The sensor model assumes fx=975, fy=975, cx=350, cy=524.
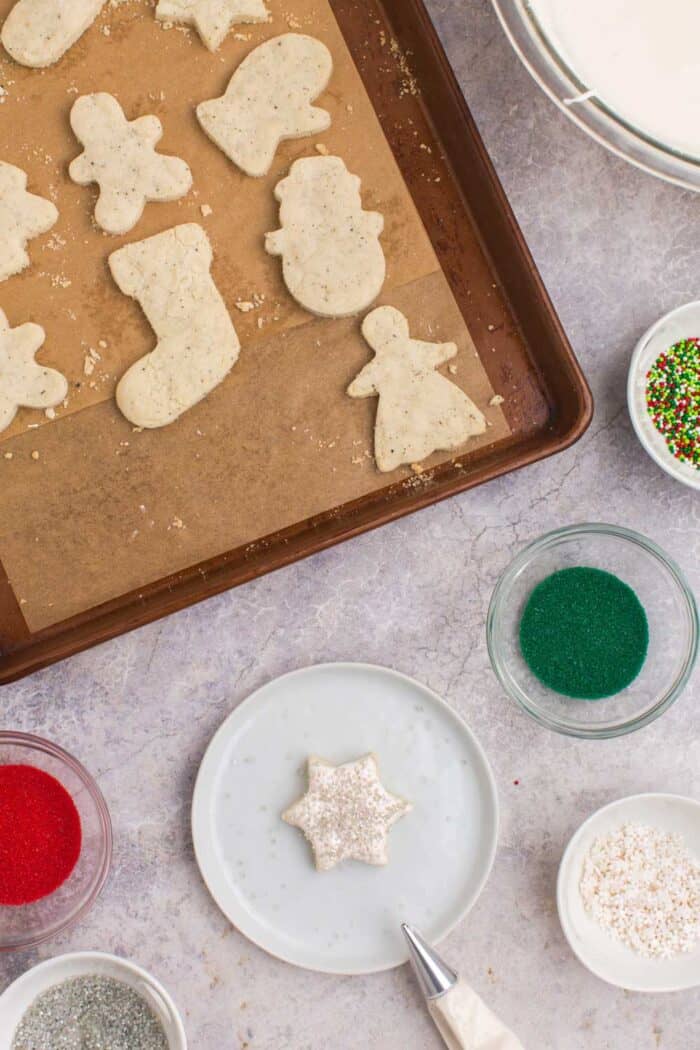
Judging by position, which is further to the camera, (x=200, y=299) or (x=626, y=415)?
(x=626, y=415)

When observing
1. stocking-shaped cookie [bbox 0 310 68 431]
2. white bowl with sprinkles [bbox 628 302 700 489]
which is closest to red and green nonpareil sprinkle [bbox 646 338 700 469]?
white bowl with sprinkles [bbox 628 302 700 489]

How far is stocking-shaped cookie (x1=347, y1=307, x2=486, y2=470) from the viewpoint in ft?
5.00

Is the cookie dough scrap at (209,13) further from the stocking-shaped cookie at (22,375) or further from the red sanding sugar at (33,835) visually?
the red sanding sugar at (33,835)

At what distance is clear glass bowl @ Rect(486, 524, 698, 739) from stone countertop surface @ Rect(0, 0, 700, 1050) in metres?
0.04

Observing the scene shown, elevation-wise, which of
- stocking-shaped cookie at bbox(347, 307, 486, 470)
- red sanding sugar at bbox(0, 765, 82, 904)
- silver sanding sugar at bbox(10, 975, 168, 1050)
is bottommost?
silver sanding sugar at bbox(10, 975, 168, 1050)

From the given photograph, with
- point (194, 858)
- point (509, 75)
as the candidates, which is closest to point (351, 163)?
point (509, 75)

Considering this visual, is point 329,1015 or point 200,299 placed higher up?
point 200,299

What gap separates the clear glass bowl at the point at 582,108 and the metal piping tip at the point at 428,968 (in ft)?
4.08

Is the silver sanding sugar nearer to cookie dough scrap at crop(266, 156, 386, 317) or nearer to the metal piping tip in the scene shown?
the metal piping tip

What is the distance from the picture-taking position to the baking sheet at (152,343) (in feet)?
4.95

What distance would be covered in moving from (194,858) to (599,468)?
0.95m

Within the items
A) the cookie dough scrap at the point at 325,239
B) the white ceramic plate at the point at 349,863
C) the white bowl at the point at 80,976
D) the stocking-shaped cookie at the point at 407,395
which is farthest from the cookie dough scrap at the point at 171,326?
the white bowl at the point at 80,976

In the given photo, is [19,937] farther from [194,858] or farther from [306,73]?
[306,73]

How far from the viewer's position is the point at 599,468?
5.47 feet
